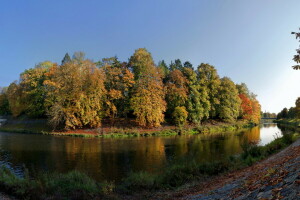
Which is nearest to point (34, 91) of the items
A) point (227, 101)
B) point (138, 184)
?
point (138, 184)

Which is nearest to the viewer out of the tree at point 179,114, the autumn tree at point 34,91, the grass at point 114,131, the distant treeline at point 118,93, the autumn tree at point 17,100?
the grass at point 114,131

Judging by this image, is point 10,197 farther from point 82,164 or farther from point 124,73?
point 124,73

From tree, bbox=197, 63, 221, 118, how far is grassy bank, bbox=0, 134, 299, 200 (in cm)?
4405

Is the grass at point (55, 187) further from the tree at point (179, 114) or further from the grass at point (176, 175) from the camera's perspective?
the tree at point (179, 114)

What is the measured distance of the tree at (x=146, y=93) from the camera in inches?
1752

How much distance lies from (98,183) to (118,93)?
35266mm

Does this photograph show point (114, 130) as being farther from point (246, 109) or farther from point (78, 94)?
point (246, 109)

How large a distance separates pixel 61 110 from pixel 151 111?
17.8 m

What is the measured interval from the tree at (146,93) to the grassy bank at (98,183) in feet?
100

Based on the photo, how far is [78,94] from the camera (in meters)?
43.7

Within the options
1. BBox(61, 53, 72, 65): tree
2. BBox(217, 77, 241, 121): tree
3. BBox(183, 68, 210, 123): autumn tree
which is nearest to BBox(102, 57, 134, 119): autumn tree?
BBox(183, 68, 210, 123): autumn tree

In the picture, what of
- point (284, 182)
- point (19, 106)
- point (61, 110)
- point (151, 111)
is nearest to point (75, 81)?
point (61, 110)

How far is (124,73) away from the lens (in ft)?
164

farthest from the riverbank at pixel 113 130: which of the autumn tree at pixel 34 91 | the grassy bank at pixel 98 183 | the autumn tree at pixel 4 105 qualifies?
the grassy bank at pixel 98 183
